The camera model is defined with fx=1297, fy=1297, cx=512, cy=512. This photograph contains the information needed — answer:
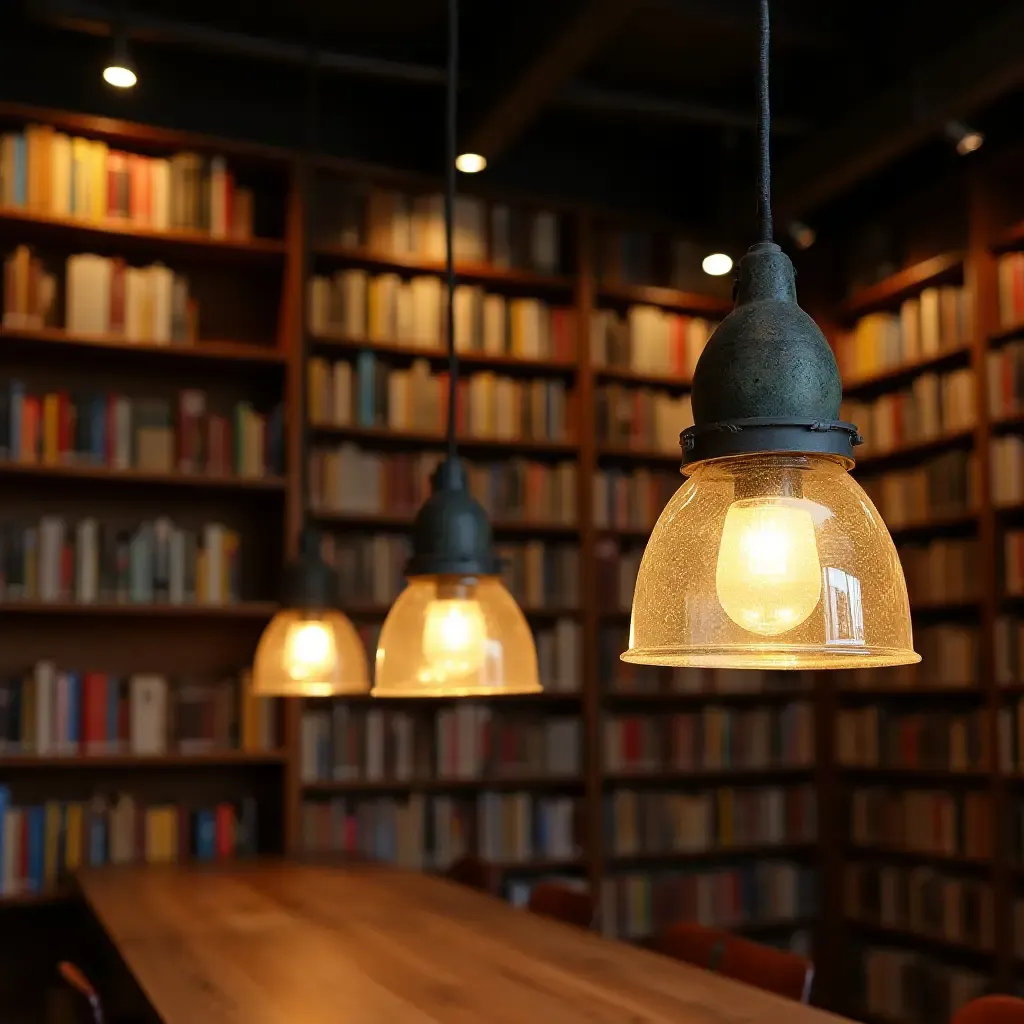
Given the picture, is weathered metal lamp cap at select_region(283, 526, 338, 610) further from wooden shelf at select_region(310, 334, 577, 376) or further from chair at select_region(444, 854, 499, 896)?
wooden shelf at select_region(310, 334, 577, 376)

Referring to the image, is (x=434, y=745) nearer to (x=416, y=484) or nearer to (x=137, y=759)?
(x=416, y=484)

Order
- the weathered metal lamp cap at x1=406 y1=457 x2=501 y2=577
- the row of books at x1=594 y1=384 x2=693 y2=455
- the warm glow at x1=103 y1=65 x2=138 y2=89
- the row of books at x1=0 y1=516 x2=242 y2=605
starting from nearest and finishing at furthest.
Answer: the weathered metal lamp cap at x1=406 y1=457 x2=501 y2=577 → the warm glow at x1=103 y1=65 x2=138 y2=89 → the row of books at x1=0 y1=516 x2=242 y2=605 → the row of books at x1=594 y1=384 x2=693 y2=455

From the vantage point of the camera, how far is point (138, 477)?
14.3 feet

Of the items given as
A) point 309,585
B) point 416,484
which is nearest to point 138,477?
point 416,484

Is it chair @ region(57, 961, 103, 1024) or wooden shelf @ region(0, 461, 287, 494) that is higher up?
wooden shelf @ region(0, 461, 287, 494)

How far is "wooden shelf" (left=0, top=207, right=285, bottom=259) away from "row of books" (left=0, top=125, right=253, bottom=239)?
0.11 ft

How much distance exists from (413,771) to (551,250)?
6.96 ft

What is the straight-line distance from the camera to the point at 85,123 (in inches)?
171

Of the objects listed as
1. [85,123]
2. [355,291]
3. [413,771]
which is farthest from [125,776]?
[85,123]

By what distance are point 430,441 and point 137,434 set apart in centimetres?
111

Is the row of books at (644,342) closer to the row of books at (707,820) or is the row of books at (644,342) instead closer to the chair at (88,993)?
the row of books at (707,820)

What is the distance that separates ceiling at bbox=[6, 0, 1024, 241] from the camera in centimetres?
424

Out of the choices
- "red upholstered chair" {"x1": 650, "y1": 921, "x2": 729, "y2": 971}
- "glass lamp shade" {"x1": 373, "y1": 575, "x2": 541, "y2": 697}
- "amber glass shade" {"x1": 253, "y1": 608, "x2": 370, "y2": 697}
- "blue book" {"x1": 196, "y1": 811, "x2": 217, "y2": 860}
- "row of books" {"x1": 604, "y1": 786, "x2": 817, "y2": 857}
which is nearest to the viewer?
"glass lamp shade" {"x1": 373, "y1": 575, "x2": 541, "y2": 697}

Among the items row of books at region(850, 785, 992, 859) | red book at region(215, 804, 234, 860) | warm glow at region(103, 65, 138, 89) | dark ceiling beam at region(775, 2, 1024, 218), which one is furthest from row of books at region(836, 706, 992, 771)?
warm glow at region(103, 65, 138, 89)
